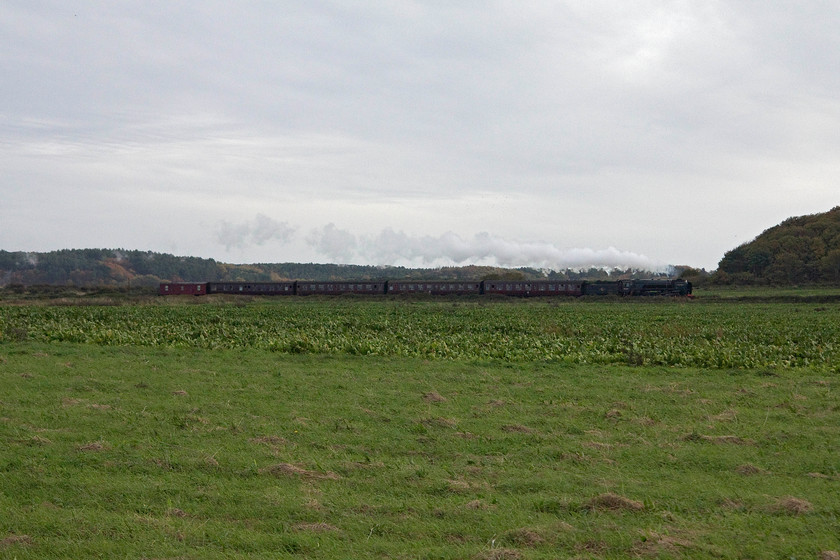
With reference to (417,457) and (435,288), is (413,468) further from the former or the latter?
(435,288)

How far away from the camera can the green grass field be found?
862cm

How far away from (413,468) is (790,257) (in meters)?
146

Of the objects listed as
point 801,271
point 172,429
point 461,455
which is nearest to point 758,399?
point 461,455

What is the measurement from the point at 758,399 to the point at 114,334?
1069 inches

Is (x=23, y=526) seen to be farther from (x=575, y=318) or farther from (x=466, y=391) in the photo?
(x=575, y=318)

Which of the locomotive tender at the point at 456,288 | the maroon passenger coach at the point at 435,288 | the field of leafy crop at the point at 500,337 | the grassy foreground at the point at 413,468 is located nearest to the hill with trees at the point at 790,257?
the locomotive tender at the point at 456,288

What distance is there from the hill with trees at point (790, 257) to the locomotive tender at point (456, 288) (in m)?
45.8

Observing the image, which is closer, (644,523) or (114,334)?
(644,523)

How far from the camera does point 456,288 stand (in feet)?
295

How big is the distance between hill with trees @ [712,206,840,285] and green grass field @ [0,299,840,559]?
11238 centimetres

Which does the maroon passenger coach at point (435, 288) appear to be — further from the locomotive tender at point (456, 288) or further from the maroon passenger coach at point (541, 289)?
the maroon passenger coach at point (541, 289)

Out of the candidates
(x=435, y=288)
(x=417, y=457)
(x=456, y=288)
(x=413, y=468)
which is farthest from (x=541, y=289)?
(x=413, y=468)

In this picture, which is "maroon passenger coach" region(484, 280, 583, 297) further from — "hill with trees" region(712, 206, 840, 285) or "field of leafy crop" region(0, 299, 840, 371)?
"hill with trees" region(712, 206, 840, 285)

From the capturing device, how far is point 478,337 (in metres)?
32.5
